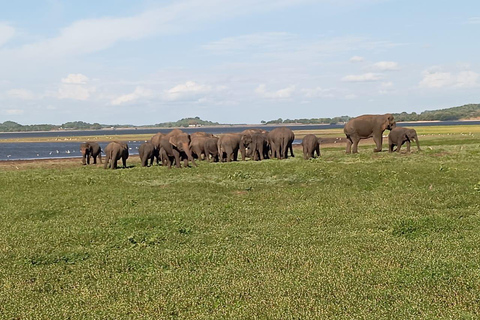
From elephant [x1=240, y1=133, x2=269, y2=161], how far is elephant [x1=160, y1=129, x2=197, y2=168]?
617 centimetres

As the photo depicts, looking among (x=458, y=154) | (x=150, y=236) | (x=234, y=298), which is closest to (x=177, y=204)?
(x=150, y=236)

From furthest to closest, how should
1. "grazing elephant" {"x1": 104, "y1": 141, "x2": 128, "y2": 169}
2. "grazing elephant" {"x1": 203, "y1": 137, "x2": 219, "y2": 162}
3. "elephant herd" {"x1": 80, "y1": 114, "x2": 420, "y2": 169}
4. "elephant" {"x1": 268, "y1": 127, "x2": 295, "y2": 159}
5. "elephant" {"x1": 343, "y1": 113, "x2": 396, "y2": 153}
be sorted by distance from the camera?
"grazing elephant" {"x1": 203, "y1": 137, "x2": 219, "y2": 162}, "elephant" {"x1": 268, "y1": 127, "x2": 295, "y2": 159}, "elephant" {"x1": 343, "y1": 113, "x2": 396, "y2": 153}, "grazing elephant" {"x1": 104, "y1": 141, "x2": 128, "y2": 169}, "elephant herd" {"x1": 80, "y1": 114, "x2": 420, "y2": 169}

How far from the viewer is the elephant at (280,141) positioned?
133 feet

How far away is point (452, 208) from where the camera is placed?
17.4 m

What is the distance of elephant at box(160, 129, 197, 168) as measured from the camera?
36747 mm

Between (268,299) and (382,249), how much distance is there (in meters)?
4.48

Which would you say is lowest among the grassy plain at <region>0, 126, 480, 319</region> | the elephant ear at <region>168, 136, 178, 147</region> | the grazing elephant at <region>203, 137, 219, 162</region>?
the grassy plain at <region>0, 126, 480, 319</region>

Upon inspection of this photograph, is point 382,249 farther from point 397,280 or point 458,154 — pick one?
point 458,154

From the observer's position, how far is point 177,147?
37.2 m

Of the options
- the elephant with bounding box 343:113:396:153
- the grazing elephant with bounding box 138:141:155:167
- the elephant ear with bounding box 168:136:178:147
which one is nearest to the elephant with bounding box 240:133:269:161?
the elephant with bounding box 343:113:396:153

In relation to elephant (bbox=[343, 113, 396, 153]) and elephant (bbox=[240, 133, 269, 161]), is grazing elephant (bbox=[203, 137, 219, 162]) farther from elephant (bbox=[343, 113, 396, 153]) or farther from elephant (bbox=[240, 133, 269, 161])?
elephant (bbox=[343, 113, 396, 153])

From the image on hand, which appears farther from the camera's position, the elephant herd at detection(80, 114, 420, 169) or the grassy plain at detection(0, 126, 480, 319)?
the elephant herd at detection(80, 114, 420, 169)

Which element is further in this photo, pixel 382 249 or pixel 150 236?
pixel 150 236

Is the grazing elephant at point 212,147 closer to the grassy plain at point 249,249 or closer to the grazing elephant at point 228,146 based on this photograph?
the grazing elephant at point 228,146
